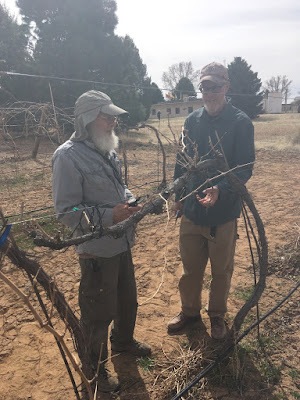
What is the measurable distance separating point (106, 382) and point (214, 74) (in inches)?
94.8

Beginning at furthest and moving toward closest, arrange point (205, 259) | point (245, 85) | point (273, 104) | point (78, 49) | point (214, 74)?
point (273, 104)
point (245, 85)
point (78, 49)
point (205, 259)
point (214, 74)

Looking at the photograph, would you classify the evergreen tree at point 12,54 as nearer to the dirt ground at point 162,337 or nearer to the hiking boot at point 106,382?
the dirt ground at point 162,337

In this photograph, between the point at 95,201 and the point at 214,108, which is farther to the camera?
the point at 214,108

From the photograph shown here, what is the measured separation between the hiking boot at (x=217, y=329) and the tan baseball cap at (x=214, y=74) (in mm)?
1980

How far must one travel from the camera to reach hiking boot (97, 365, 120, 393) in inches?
84.0

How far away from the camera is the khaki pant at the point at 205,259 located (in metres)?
2.45

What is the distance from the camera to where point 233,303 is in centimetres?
322

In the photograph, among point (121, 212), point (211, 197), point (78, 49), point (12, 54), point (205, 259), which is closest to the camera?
point (121, 212)

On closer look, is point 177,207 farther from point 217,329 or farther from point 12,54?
point 12,54

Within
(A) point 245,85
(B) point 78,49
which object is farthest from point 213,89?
(A) point 245,85

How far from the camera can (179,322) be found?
9.18ft

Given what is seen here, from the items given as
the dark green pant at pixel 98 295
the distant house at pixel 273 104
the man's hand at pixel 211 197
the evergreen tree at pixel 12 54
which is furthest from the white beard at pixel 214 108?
the distant house at pixel 273 104

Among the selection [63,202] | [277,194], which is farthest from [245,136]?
[277,194]

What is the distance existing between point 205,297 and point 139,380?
129 centimetres
